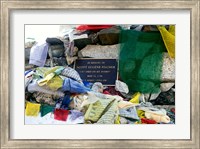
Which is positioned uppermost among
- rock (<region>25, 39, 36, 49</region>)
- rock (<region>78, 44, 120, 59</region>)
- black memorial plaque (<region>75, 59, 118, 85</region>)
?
rock (<region>25, 39, 36, 49</region>)

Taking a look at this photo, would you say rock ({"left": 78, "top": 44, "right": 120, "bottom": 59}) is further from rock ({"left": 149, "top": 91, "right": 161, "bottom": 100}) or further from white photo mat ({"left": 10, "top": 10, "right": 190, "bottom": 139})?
rock ({"left": 149, "top": 91, "right": 161, "bottom": 100})

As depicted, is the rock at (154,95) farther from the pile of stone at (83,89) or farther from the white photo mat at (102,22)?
the white photo mat at (102,22)

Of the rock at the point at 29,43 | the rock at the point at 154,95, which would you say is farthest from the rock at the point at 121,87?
the rock at the point at 29,43

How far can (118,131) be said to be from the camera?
5.38ft

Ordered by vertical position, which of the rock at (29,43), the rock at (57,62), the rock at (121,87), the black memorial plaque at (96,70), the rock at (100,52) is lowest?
the rock at (121,87)

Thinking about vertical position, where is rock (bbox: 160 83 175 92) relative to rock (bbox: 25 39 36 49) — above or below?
below

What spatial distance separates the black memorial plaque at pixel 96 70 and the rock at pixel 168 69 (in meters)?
0.22

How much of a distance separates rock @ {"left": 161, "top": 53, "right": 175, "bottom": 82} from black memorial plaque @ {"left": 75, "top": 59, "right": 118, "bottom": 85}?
0.22 m

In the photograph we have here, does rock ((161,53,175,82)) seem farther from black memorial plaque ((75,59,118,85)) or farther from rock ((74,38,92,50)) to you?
rock ((74,38,92,50))

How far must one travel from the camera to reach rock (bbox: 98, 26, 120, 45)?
168 centimetres

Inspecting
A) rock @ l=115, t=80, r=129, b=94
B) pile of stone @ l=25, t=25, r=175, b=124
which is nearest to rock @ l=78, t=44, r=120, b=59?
pile of stone @ l=25, t=25, r=175, b=124

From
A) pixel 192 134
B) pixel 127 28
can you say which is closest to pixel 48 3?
pixel 127 28

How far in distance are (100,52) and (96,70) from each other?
8 cm

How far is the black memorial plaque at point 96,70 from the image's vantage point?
1.67 metres
